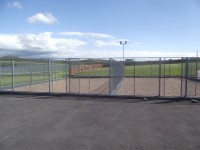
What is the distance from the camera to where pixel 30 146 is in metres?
7.47

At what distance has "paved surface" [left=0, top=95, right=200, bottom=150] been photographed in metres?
7.68

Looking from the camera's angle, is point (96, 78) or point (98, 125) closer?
point (98, 125)

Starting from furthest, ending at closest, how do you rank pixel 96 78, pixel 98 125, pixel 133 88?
pixel 96 78 → pixel 133 88 → pixel 98 125

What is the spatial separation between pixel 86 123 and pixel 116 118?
1.33 metres

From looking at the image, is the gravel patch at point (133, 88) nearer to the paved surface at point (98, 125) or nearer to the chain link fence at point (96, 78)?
the chain link fence at point (96, 78)

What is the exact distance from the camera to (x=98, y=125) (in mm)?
9750

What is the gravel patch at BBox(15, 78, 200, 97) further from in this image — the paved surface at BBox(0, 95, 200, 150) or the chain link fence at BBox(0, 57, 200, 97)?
the paved surface at BBox(0, 95, 200, 150)

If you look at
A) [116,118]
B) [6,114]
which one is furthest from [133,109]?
[6,114]

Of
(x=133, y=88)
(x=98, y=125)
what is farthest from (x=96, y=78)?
(x=98, y=125)

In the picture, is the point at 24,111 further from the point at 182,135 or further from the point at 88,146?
the point at 182,135

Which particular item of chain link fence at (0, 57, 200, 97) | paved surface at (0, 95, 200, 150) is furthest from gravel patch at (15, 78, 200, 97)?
paved surface at (0, 95, 200, 150)

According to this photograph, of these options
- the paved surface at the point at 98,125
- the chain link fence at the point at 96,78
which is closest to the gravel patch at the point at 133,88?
the chain link fence at the point at 96,78

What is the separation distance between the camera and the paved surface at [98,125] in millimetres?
7676

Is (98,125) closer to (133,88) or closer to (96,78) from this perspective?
(133,88)
